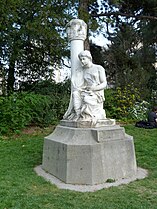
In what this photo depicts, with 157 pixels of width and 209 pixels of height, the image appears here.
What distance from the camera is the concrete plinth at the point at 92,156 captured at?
4.35 metres

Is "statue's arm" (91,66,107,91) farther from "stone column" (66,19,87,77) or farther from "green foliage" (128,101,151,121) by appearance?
"green foliage" (128,101,151,121)

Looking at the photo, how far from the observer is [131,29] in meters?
15.5

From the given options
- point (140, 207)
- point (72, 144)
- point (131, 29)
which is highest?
point (131, 29)

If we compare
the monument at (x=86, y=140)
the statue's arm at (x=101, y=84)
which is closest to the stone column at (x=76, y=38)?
the monument at (x=86, y=140)

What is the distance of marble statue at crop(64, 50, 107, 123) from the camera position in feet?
16.4

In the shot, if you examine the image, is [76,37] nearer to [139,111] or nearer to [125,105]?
[125,105]

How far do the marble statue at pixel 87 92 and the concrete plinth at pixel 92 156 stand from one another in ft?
1.03

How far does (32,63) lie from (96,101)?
9.47 meters

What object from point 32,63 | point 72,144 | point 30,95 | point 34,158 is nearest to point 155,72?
point 32,63

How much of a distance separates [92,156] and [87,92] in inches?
50.8

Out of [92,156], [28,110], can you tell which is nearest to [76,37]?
[92,156]

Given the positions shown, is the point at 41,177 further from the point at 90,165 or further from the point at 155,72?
the point at 155,72

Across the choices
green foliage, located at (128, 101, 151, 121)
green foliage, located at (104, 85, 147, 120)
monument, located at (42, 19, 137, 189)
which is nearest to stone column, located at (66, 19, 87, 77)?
monument, located at (42, 19, 137, 189)

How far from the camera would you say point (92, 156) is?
435 centimetres
